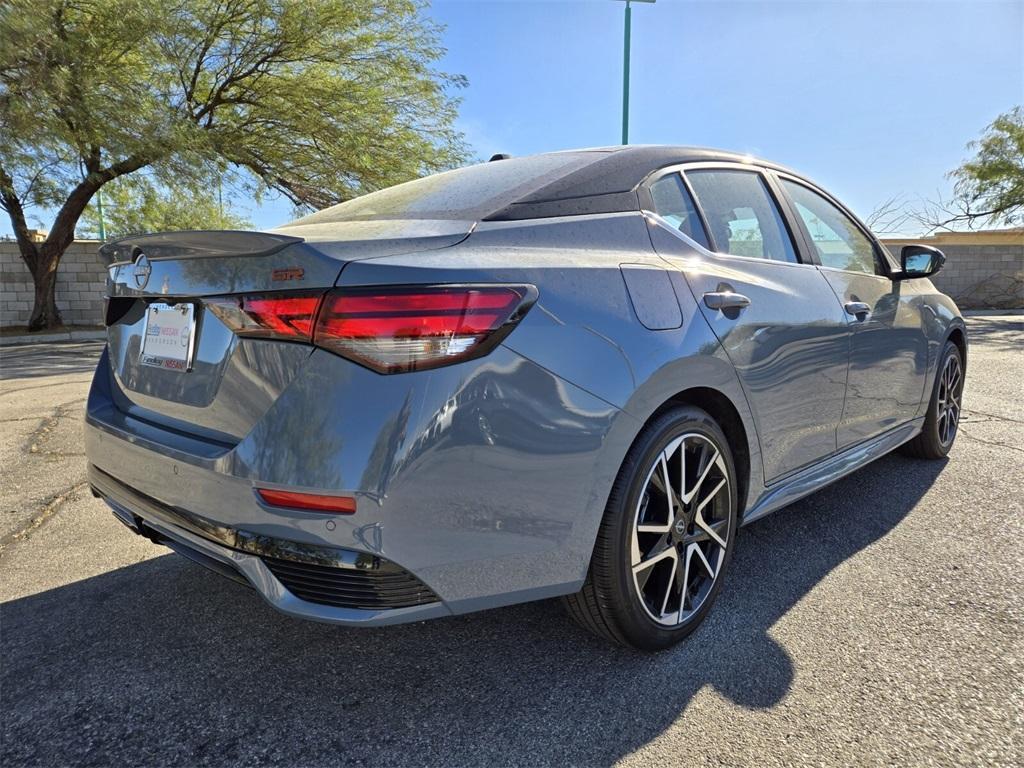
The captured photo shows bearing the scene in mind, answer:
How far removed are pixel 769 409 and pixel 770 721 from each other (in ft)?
3.38

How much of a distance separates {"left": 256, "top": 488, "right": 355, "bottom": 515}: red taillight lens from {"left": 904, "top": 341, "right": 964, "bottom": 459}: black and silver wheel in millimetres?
3571

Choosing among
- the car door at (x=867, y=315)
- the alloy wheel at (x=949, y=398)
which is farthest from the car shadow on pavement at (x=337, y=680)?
the alloy wheel at (x=949, y=398)

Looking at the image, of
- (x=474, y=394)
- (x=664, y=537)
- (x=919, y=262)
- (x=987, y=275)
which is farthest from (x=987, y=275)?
(x=474, y=394)

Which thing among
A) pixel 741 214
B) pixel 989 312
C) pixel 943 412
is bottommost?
pixel 989 312

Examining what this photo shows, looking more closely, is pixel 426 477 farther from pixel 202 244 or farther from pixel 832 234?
pixel 832 234

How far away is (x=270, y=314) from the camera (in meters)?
1.66

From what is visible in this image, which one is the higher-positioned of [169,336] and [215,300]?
[215,300]

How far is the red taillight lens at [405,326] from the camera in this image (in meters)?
1.53

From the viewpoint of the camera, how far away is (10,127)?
1216cm

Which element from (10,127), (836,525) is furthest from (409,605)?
(10,127)

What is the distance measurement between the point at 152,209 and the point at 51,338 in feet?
17.9

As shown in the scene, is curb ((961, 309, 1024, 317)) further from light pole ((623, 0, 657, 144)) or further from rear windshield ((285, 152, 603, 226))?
rear windshield ((285, 152, 603, 226))

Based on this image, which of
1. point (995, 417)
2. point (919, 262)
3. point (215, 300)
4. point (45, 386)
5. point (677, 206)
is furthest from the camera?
point (45, 386)

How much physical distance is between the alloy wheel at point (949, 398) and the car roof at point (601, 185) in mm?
2481
